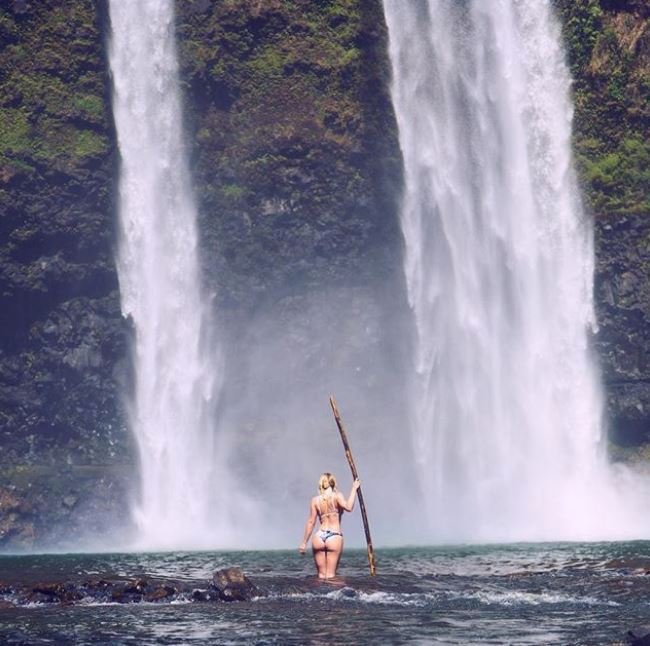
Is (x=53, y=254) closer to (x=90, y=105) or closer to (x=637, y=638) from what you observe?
(x=90, y=105)

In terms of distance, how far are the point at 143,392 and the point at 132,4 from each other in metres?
14.9

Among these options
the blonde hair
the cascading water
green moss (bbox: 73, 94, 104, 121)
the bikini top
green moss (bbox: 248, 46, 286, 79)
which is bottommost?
the bikini top

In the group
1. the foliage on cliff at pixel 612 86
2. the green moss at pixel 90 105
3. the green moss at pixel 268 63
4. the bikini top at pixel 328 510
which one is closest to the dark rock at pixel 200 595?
the bikini top at pixel 328 510

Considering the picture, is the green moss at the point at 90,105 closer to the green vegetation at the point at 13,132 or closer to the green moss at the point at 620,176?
the green vegetation at the point at 13,132

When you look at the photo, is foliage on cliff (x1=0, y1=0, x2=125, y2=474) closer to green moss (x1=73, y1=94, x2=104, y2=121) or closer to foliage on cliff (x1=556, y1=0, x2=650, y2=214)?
green moss (x1=73, y1=94, x2=104, y2=121)

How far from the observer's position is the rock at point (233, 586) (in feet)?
79.5

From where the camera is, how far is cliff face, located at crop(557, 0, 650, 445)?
50.3 metres

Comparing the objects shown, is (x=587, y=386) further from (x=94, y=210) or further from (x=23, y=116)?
(x=23, y=116)

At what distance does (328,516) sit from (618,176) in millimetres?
32553

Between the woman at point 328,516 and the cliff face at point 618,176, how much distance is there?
28234 mm

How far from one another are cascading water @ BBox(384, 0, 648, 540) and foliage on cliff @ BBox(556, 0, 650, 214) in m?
0.94

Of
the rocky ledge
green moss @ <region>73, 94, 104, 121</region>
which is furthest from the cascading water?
the rocky ledge

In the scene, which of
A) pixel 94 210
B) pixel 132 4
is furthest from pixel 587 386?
pixel 132 4

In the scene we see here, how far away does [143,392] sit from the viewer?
4934 centimetres
